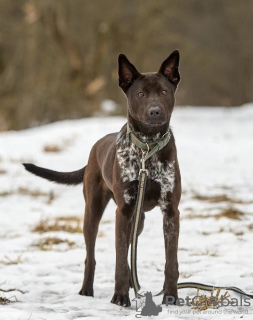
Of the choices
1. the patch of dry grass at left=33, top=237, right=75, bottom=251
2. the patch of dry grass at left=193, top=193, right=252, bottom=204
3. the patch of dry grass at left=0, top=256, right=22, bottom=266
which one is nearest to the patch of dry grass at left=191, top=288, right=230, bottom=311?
the patch of dry grass at left=0, top=256, right=22, bottom=266

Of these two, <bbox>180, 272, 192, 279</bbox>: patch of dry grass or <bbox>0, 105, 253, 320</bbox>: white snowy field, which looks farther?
<bbox>180, 272, 192, 279</bbox>: patch of dry grass

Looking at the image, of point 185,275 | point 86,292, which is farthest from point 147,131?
point 185,275

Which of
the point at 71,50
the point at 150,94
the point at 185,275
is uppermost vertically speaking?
the point at 71,50

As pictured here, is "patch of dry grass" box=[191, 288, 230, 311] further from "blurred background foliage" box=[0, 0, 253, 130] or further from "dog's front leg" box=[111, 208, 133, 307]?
"blurred background foliage" box=[0, 0, 253, 130]

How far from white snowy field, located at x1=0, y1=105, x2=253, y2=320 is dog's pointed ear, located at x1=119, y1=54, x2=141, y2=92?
1.53 m

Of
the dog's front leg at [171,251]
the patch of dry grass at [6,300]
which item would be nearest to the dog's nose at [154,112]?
the dog's front leg at [171,251]

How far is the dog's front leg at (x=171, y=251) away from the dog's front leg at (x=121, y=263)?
26cm

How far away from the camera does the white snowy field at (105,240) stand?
12.3ft

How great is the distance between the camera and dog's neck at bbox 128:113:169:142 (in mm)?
3727

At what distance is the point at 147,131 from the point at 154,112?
10.4 inches

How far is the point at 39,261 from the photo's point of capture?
511 cm

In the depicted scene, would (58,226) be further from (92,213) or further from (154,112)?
(154,112)

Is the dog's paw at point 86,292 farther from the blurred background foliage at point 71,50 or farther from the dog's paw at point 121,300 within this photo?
the blurred background foliage at point 71,50

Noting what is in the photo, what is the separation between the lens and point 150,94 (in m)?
3.65
